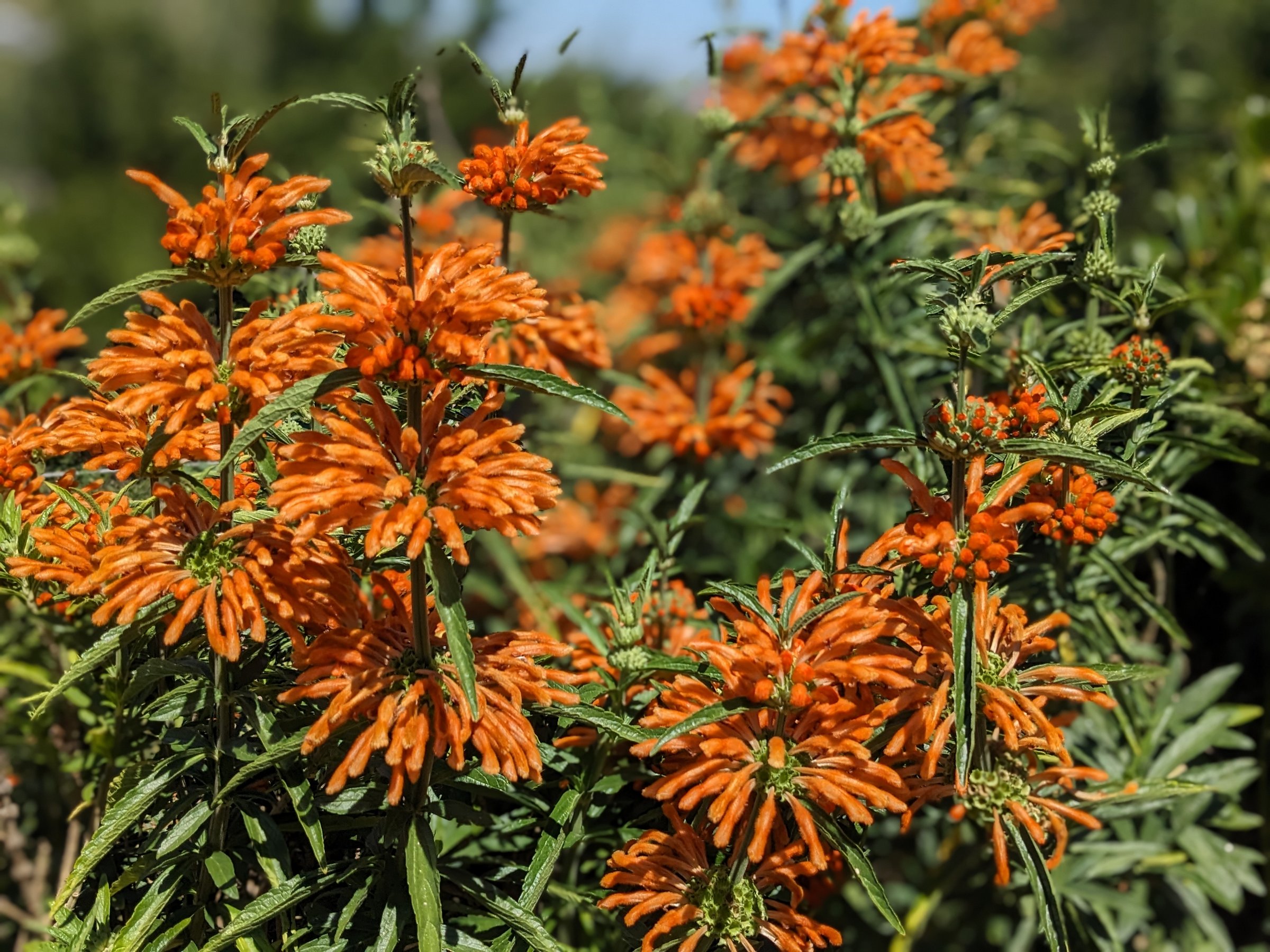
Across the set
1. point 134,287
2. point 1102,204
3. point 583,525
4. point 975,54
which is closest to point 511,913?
point 134,287

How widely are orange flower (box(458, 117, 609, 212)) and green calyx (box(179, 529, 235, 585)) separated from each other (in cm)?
51

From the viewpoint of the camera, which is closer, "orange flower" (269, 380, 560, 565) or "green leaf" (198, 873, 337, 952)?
"orange flower" (269, 380, 560, 565)

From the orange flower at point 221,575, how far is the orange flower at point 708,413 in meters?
1.15

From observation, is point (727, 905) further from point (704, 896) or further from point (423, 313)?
point (423, 313)

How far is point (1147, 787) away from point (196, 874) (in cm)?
135

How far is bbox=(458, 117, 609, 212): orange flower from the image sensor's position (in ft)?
3.98

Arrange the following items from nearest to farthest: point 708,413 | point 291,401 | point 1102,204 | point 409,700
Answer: point 291,401
point 409,700
point 1102,204
point 708,413

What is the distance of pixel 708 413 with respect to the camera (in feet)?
7.37

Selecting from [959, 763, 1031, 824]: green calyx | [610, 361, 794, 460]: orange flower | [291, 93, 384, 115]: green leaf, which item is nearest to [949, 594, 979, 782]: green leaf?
[959, 763, 1031, 824]: green calyx

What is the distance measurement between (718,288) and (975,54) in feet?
3.08

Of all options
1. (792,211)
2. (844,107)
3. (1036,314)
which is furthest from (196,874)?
(792,211)

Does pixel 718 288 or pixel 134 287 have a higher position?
pixel 718 288

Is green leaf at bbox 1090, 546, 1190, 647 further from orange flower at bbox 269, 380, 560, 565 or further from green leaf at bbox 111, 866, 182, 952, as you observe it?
green leaf at bbox 111, 866, 182, 952

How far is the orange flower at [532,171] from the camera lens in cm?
121
